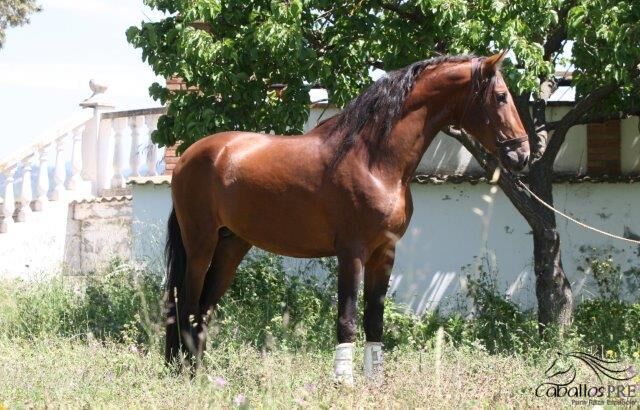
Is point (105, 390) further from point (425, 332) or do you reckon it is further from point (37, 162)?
point (37, 162)

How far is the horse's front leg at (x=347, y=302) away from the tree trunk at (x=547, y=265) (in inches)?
119

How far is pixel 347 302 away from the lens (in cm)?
669

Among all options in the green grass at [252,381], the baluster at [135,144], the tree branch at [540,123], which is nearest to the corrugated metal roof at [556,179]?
the tree branch at [540,123]

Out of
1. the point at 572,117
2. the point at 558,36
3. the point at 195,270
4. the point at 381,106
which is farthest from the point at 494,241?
the point at 381,106

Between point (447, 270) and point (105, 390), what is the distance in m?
5.17

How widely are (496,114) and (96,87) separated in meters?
8.63

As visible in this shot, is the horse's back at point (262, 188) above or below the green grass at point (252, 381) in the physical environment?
above

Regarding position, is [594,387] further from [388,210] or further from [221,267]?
[221,267]

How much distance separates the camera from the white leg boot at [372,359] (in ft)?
22.4

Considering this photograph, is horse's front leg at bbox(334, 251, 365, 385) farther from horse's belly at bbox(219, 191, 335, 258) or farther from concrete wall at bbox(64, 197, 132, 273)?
concrete wall at bbox(64, 197, 132, 273)

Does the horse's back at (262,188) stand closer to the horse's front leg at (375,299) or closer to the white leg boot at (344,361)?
the horse's front leg at (375,299)

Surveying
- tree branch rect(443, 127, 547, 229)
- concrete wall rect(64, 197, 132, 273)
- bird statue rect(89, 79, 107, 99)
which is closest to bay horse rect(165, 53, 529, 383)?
tree branch rect(443, 127, 547, 229)

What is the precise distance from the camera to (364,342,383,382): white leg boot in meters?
6.84

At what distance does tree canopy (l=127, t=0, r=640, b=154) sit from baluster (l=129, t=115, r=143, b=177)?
4.35 m
